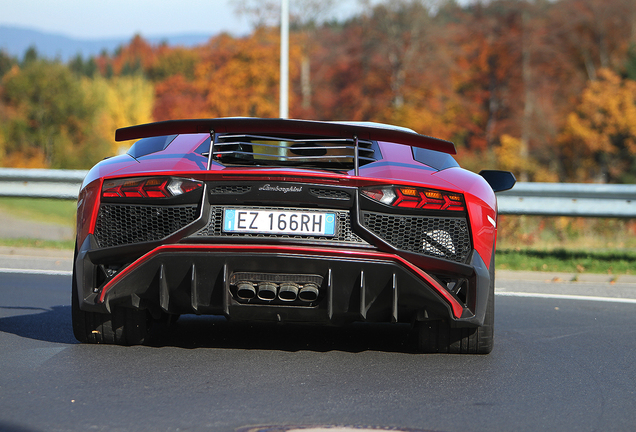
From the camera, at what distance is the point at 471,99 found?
5053cm

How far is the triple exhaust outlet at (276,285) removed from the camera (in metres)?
3.82

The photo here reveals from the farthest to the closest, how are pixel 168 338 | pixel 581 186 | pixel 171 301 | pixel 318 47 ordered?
pixel 318 47, pixel 581 186, pixel 168 338, pixel 171 301

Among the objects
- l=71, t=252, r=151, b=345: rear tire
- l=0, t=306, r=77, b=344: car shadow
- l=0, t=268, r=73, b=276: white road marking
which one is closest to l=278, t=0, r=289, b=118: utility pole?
l=0, t=268, r=73, b=276: white road marking

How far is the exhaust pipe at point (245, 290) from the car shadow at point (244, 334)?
72 centimetres

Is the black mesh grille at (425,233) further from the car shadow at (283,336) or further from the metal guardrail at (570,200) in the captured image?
the metal guardrail at (570,200)

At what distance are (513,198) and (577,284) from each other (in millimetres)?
1902

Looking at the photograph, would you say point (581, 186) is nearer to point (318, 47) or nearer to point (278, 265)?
point (278, 265)

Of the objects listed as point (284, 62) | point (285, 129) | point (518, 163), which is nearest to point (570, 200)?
point (285, 129)

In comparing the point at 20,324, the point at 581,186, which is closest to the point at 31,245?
the point at 20,324

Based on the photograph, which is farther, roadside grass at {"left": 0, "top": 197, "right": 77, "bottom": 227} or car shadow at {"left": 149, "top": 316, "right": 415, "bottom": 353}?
roadside grass at {"left": 0, "top": 197, "right": 77, "bottom": 227}

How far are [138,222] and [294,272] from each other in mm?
819

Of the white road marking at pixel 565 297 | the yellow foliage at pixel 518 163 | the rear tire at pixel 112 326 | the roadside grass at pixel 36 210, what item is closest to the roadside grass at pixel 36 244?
the white road marking at pixel 565 297

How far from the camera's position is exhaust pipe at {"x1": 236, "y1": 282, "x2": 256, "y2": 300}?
12.5ft

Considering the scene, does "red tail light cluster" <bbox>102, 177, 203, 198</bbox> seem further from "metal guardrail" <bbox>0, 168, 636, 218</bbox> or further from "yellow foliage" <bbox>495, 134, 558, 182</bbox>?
"yellow foliage" <bbox>495, 134, 558, 182</bbox>
